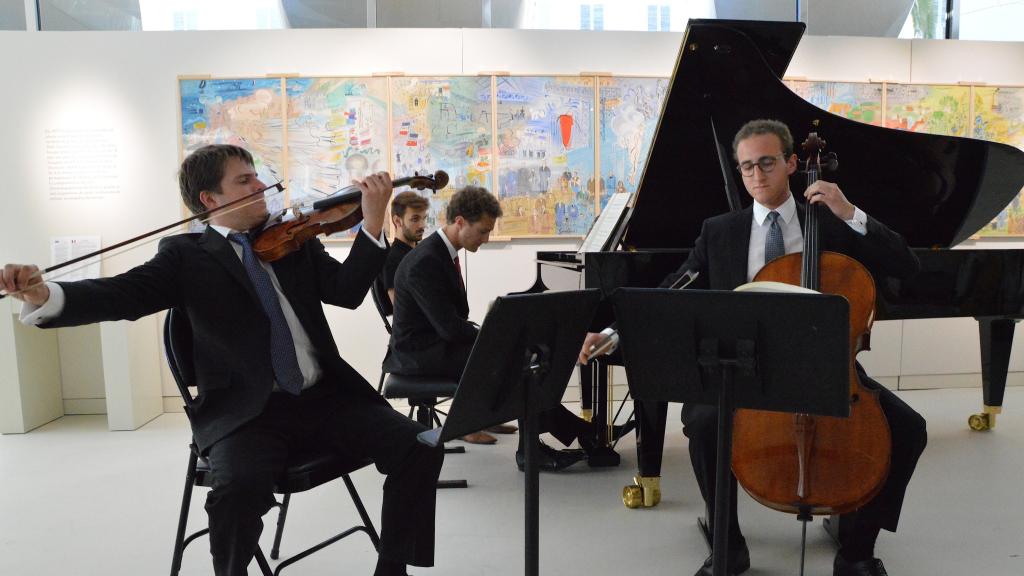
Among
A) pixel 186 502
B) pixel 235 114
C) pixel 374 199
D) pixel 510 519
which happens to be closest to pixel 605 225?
pixel 510 519

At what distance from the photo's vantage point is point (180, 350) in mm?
1973

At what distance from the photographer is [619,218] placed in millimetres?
3160

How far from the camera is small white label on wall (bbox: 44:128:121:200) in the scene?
4.41 m

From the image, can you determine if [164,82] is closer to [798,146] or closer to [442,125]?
[442,125]

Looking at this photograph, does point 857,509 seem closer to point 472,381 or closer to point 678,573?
point 678,573

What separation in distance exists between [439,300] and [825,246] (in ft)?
4.69

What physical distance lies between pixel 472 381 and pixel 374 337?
3.27 meters

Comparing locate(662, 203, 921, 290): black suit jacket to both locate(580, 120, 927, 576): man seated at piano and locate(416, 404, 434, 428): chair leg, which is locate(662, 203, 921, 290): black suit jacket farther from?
locate(416, 404, 434, 428): chair leg

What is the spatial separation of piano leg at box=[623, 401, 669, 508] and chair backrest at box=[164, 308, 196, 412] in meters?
1.48

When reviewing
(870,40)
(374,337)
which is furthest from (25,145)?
(870,40)

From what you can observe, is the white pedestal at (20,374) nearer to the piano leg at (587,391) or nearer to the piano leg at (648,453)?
the piano leg at (587,391)

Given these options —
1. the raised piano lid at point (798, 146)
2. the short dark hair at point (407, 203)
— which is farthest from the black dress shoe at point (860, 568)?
the short dark hair at point (407, 203)

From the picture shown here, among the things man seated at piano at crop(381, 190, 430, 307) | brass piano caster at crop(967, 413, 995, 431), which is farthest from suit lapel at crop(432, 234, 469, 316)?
brass piano caster at crop(967, 413, 995, 431)

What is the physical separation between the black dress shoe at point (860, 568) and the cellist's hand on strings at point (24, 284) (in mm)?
2227
